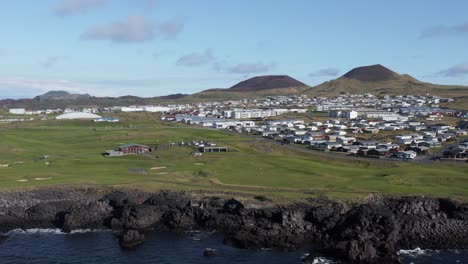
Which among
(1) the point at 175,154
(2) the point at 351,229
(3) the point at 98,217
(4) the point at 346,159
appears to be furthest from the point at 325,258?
(1) the point at 175,154

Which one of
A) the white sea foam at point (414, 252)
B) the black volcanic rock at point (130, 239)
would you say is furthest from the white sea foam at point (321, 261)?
the black volcanic rock at point (130, 239)

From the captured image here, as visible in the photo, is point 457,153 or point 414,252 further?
point 457,153

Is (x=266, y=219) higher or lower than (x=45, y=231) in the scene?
higher

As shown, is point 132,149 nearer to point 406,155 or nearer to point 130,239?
point 406,155

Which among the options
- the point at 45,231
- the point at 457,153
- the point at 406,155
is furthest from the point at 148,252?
the point at 457,153

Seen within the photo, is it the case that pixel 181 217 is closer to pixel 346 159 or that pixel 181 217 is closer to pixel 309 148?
pixel 346 159

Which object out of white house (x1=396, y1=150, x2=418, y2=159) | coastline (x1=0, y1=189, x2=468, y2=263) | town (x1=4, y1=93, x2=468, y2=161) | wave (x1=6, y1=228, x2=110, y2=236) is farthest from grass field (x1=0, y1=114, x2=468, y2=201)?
wave (x1=6, y1=228, x2=110, y2=236)

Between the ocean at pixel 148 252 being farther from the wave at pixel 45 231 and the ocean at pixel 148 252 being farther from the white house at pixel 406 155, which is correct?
the white house at pixel 406 155

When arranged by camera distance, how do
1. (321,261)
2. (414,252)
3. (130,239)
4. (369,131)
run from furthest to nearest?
(369,131)
(130,239)
(414,252)
(321,261)
